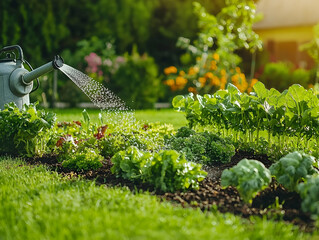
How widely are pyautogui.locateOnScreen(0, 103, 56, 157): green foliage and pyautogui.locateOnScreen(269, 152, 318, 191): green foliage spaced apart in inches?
84.0

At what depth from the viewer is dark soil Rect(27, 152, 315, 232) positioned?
2.55 metres

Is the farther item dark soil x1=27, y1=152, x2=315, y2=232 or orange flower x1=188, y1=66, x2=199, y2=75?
orange flower x1=188, y1=66, x2=199, y2=75

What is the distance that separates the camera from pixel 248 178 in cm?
263

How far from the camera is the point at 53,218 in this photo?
90.8 inches

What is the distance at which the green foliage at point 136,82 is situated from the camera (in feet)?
30.0

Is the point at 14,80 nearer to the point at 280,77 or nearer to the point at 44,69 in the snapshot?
the point at 44,69

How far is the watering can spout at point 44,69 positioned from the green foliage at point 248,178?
2.27 m

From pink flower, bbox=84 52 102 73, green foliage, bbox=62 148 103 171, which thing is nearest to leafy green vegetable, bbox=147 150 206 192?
green foliage, bbox=62 148 103 171

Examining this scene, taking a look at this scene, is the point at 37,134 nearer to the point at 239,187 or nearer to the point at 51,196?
the point at 51,196

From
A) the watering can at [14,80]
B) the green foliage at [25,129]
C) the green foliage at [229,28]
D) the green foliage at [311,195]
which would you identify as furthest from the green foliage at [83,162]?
the green foliage at [229,28]

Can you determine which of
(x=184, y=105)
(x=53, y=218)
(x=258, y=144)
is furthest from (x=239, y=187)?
(x=184, y=105)

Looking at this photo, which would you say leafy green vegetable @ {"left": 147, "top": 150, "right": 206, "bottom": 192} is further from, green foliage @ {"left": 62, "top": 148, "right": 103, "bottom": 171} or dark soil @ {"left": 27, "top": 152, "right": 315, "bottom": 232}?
green foliage @ {"left": 62, "top": 148, "right": 103, "bottom": 171}

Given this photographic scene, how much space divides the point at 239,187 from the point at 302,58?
13549mm

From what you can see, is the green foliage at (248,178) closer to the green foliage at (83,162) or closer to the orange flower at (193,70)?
the green foliage at (83,162)
